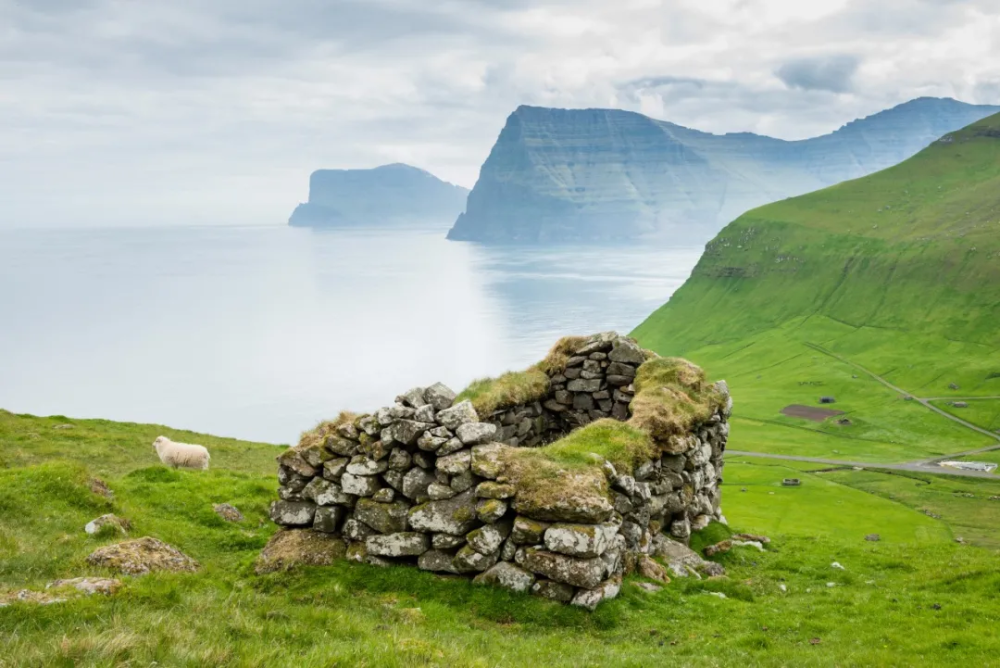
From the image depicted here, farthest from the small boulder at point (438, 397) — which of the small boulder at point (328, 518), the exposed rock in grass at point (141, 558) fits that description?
the exposed rock in grass at point (141, 558)

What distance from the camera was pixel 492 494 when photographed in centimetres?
1852

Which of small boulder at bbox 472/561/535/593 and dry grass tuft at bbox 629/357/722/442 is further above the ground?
dry grass tuft at bbox 629/357/722/442

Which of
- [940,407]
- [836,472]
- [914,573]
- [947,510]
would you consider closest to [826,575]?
[914,573]

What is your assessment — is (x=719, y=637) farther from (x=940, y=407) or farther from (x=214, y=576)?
(x=940, y=407)

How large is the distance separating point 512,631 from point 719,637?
16.3ft

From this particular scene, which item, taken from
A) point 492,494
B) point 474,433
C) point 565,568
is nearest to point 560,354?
point 474,433

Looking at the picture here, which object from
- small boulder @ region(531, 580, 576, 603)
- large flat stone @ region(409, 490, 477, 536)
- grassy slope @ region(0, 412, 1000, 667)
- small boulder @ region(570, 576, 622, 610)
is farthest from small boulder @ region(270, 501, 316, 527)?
small boulder @ region(570, 576, 622, 610)

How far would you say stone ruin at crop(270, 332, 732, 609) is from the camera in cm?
1773

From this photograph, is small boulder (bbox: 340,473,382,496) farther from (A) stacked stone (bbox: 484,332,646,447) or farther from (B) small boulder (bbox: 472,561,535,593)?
(A) stacked stone (bbox: 484,332,646,447)

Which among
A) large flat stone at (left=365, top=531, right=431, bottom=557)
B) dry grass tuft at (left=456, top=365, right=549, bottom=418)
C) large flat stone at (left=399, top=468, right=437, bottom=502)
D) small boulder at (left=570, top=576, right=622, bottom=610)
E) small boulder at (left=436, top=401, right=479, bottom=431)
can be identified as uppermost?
small boulder at (left=436, top=401, right=479, bottom=431)

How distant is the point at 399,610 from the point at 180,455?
20.1m

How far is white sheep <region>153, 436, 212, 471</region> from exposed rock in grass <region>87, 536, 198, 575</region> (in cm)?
1410

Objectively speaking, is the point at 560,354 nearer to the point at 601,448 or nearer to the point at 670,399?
the point at 670,399

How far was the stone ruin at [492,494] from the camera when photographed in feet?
58.2
